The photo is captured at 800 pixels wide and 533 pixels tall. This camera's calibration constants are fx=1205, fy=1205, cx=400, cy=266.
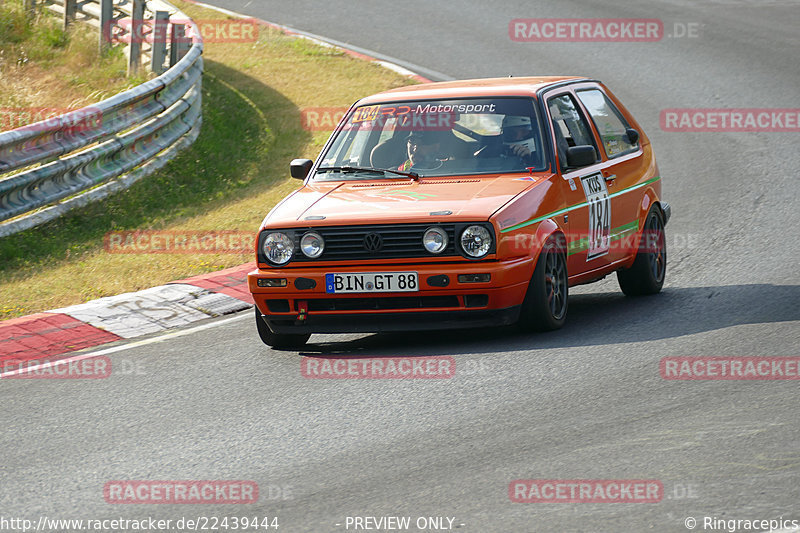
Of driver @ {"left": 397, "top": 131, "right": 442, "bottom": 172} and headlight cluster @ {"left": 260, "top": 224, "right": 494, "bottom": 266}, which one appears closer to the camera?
headlight cluster @ {"left": 260, "top": 224, "right": 494, "bottom": 266}

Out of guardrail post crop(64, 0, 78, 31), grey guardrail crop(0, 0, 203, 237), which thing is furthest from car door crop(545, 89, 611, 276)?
guardrail post crop(64, 0, 78, 31)

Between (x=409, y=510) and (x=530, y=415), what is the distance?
1462 mm

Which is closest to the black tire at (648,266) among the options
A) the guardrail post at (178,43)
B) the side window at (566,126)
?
the side window at (566,126)

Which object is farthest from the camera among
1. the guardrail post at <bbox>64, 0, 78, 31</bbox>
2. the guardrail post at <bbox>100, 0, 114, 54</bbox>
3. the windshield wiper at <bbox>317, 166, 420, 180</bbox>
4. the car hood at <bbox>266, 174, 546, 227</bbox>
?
the guardrail post at <bbox>64, 0, 78, 31</bbox>

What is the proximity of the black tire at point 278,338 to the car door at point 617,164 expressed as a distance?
2441 mm

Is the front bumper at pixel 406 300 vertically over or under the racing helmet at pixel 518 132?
under

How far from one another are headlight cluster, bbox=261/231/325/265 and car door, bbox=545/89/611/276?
1792 mm

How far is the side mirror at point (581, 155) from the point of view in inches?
326

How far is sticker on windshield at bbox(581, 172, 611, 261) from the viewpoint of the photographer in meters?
8.72

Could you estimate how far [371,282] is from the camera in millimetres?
7613

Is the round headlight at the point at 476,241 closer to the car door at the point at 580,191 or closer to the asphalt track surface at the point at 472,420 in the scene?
the asphalt track surface at the point at 472,420

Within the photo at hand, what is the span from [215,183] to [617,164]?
19.6 feet

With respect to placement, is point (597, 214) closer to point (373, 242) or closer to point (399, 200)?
point (399, 200)

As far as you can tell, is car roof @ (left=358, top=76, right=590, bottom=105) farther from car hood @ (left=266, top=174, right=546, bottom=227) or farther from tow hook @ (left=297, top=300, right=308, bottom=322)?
tow hook @ (left=297, top=300, right=308, bottom=322)
